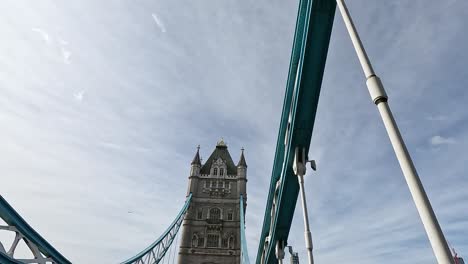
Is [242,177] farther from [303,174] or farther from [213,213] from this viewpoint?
[303,174]

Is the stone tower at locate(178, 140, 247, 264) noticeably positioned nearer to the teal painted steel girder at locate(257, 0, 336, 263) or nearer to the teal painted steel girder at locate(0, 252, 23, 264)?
the teal painted steel girder at locate(257, 0, 336, 263)

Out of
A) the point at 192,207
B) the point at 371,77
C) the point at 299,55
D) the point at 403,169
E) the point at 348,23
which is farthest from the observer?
the point at 192,207

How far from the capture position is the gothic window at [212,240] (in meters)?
36.2

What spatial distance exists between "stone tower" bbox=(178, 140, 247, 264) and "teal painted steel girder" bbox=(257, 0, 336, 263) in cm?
2800

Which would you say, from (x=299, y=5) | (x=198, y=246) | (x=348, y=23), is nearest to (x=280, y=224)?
(x=299, y=5)

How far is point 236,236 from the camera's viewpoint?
37.2 m

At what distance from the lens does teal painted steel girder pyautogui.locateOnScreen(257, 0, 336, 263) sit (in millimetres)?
5891

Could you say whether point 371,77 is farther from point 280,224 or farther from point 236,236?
point 236,236

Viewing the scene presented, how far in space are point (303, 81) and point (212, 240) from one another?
34.1m

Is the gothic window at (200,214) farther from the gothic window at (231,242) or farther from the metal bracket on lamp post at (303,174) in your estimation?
the metal bracket on lamp post at (303,174)

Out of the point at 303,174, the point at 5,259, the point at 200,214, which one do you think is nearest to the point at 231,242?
the point at 200,214

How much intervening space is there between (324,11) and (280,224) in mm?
8960

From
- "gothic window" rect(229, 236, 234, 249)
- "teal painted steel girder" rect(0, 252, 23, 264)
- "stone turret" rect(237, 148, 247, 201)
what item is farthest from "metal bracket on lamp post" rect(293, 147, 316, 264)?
"stone turret" rect(237, 148, 247, 201)

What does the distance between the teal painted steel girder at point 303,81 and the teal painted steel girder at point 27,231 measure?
27.9 feet
